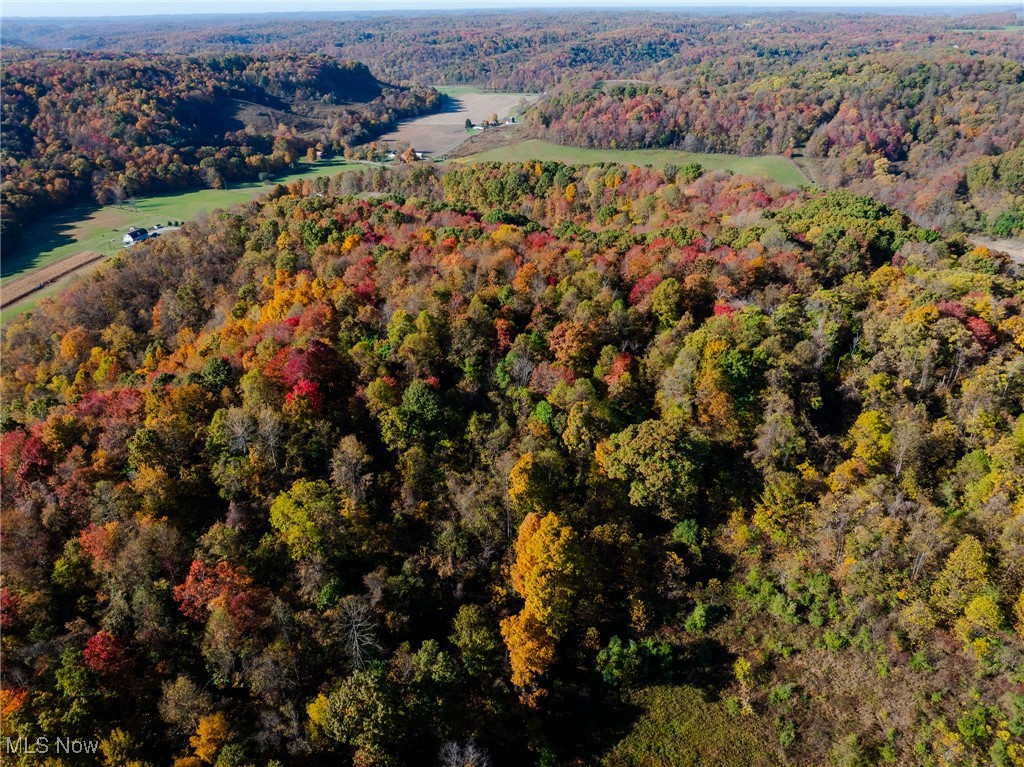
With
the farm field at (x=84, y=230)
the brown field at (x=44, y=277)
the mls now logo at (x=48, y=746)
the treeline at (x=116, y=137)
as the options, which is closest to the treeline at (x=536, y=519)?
the mls now logo at (x=48, y=746)

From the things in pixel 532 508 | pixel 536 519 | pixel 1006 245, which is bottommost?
pixel 1006 245

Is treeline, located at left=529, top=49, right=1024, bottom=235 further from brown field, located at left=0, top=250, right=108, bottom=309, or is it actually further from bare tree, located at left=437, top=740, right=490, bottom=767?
bare tree, located at left=437, top=740, right=490, bottom=767

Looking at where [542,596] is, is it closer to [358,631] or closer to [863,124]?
[358,631]

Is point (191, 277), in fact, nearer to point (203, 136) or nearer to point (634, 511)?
point (634, 511)

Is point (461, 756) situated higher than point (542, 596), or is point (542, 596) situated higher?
point (542, 596)

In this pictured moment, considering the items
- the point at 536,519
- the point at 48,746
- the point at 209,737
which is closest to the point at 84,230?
the point at 48,746

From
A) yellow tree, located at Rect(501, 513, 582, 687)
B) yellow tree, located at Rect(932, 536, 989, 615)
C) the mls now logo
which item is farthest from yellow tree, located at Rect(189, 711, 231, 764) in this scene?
yellow tree, located at Rect(932, 536, 989, 615)
